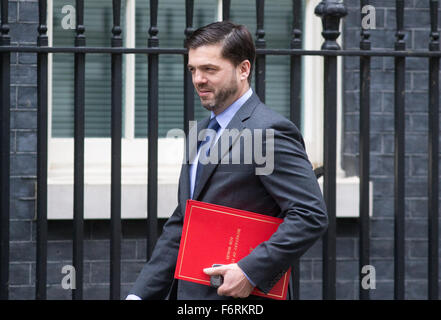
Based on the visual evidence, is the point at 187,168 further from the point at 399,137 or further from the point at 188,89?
Answer: the point at 399,137

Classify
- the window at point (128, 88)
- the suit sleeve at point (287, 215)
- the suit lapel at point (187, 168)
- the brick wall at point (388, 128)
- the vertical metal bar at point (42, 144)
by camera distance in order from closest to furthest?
the suit sleeve at point (287, 215) → the suit lapel at point (187, 168) → the vertical metal bar at point (42, 144) → the window at point (128, 88) → the brick wall at point (388, 128)

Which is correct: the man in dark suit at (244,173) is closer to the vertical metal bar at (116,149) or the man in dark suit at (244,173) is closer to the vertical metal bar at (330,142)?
the vertical metal bar at (116,149)

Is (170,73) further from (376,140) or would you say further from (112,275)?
(112,275)

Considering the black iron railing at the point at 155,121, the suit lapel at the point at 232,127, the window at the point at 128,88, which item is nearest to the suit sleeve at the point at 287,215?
A: the suit lapel at the point at 232,127

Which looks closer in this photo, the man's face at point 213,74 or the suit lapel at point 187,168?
the man's face at point 213,74

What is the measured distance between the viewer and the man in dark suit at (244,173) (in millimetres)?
2287

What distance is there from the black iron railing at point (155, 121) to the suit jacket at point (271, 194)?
0.84 meters

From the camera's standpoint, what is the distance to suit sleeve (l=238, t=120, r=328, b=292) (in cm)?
228

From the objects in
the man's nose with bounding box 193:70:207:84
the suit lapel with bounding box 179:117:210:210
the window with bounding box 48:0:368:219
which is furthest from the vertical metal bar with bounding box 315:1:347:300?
the window with bounding box 48:0:368:219

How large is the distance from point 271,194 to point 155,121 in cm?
113

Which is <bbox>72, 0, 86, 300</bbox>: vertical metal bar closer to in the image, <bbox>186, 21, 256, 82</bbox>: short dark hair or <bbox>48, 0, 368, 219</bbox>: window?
<bbox>186, 21, 256, 82</bbox>: short dark hair

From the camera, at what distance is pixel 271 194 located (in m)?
2.35

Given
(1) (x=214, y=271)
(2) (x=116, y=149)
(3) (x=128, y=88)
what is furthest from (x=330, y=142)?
(3) (x=128, y=88)

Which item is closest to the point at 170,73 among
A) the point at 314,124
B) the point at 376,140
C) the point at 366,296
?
the point at 314,124
